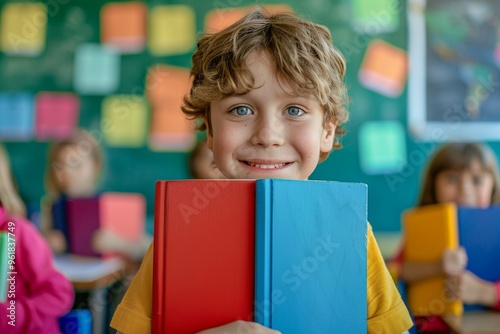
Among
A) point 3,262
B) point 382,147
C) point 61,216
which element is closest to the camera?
point 3,262

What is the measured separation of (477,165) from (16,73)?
284cm

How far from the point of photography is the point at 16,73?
3.93m

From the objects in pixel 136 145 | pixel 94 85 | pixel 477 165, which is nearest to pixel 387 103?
pixel 477 165

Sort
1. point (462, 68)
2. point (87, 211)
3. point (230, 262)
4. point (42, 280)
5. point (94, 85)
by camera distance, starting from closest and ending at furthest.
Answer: point (230, 262), point (42, 280), point (87, 211), point (462, 68), point (94, 85)

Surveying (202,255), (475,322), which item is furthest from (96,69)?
(202,255)

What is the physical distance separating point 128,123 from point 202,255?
10.2 feet

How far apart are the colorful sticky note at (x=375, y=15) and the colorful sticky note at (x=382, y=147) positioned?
575 millimetres

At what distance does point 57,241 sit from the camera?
299 cm

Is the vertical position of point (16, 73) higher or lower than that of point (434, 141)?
higher

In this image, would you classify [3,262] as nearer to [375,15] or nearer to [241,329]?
[241,329]

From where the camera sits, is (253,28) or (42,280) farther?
(42,280)

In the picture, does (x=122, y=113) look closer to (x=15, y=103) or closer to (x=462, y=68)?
(x=15, y=103)

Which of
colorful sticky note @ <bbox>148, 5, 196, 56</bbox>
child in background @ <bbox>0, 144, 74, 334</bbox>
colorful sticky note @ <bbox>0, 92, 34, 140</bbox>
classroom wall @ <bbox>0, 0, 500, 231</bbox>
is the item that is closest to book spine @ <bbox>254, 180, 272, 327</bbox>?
child in background @ <bbox>0, 144, 74, 334</bbox>

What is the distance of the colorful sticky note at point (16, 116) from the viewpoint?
154 inches
